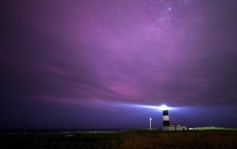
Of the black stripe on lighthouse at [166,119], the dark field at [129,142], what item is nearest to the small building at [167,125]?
the black stripe on lighthouse at [166,119]

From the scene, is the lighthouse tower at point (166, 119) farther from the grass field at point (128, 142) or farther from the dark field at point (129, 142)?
the dark field at point (129, 142)

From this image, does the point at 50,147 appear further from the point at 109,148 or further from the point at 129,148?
the point at 129,148

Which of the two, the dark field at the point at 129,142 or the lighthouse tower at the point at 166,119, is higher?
the lighthouse tower at the point at 166,119

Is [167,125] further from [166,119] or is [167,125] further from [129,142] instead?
[129,142]

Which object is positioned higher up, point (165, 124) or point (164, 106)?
point (164, 106)

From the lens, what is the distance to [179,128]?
2105 inches

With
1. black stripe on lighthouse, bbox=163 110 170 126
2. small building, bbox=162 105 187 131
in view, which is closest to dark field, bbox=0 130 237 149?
small building, bbox=162 105 187 131

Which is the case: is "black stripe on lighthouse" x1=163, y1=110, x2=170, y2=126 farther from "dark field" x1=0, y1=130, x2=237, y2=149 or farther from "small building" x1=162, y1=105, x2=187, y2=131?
"dark field" x1=0, y1=130, x2=237, y2=149

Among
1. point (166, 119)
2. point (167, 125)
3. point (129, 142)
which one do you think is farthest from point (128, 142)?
point (166, 119)

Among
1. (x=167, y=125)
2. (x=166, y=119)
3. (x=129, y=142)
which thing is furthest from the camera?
(x=166, y=119)

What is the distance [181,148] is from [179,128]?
123 ft

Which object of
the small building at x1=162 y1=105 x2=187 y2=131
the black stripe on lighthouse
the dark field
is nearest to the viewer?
the dark field

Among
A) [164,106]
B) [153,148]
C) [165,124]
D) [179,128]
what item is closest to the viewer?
[153,148]

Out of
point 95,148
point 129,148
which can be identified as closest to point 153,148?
point 129,148
